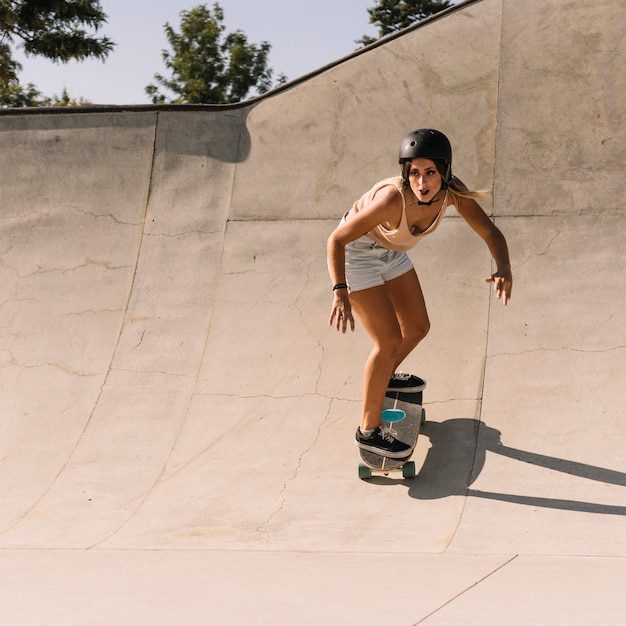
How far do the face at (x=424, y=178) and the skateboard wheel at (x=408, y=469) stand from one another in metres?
1.49

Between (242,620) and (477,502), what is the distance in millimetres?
1948

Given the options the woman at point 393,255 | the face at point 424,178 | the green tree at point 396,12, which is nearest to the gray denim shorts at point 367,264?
the woman at point 393,255

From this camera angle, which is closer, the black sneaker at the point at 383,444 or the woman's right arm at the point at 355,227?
the woman's right arm at the point at 355,227

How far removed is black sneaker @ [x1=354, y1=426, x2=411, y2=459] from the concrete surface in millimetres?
204

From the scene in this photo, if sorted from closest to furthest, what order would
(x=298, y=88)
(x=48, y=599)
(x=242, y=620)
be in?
1. (x=242, y=620)
2. (x=48, y=599)
3. (x=298, y=88)

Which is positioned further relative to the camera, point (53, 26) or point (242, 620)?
point (53, 26)

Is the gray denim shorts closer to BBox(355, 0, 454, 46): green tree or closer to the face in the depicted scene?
the face

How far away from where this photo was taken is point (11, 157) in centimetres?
814

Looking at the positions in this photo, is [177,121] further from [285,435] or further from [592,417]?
[592,417]

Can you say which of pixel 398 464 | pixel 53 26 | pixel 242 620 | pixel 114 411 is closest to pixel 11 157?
pixel 114 411

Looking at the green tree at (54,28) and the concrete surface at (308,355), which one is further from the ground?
the green tree at (54,28)

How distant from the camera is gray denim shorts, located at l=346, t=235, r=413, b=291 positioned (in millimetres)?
4996

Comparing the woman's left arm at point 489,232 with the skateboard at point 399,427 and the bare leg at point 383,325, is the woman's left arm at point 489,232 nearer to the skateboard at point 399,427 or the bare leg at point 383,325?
the bare leg at point 383,325

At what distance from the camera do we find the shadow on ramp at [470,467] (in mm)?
4605
